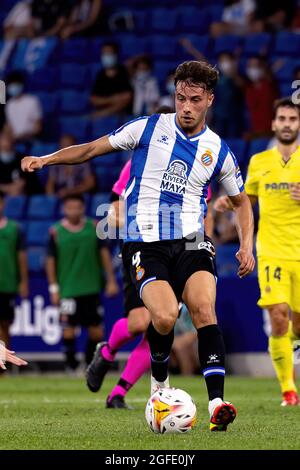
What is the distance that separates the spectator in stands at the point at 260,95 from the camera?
52.1 feet

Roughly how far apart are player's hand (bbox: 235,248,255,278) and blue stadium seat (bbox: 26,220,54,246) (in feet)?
29.1

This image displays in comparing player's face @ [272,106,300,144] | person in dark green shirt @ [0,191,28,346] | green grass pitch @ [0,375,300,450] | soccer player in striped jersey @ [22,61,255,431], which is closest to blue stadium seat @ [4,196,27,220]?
person in dark green shirt @ [0,191,28,346]

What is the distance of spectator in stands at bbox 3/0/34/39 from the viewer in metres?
19.2

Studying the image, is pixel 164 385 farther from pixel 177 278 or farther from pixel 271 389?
pixel 271 389

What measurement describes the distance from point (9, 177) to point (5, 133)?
2.37 feet

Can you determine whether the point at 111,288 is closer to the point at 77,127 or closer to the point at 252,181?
the point at 77,127

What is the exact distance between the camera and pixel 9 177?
54.5 ft

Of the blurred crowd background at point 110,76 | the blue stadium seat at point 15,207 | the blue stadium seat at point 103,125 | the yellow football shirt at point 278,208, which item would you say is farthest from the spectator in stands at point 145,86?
the yellow football shirt at point 278,208

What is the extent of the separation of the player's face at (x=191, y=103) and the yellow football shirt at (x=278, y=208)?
233 centimetres

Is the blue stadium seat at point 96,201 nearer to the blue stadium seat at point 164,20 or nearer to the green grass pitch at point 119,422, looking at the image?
the blue stadium seat at point 164,20

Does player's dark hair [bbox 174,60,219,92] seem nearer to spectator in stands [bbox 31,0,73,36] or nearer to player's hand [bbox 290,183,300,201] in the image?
player's hand [bbox 290,183,300,201]

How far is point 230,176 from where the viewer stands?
24.1 ft

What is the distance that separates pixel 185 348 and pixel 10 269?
2305mm

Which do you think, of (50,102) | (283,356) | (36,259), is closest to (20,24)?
(50,102)
